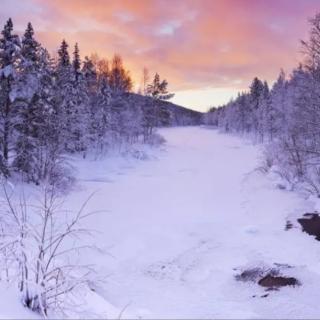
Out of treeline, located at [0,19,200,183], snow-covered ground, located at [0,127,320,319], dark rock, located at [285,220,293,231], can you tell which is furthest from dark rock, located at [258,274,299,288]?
treeline, located at [0,19,200,183]

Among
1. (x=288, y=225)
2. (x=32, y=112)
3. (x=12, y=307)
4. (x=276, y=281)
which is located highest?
(x=32, y=112)

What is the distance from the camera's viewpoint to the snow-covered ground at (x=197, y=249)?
856 centimetres

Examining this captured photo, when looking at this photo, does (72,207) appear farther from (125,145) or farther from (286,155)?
(125,145)

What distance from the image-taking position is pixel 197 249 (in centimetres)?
1251

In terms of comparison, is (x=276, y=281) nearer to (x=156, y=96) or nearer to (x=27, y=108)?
(x=27, y=108)

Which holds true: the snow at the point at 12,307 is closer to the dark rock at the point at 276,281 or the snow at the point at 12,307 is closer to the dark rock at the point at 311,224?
the dark rock at the point at 276,281

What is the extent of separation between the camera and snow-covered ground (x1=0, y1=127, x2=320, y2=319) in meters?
8.56

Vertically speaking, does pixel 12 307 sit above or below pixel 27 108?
below

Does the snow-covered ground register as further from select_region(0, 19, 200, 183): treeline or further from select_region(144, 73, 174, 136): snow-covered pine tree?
select_region(144, 73, 174, 136): snow-covered pine tree

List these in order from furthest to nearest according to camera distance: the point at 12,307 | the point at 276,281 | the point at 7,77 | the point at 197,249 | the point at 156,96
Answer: the point at 156,96, the point at 7,77, the point at 197,249, the point at 276,281, the point at 12,307

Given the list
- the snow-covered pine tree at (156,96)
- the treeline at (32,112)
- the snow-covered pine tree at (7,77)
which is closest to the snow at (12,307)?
the treeline at (32,112)

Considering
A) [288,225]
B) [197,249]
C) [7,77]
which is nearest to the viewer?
[197,249]

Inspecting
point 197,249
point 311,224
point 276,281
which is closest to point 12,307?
point 276,281

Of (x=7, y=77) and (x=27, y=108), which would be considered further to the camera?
(x=27, y=108)
